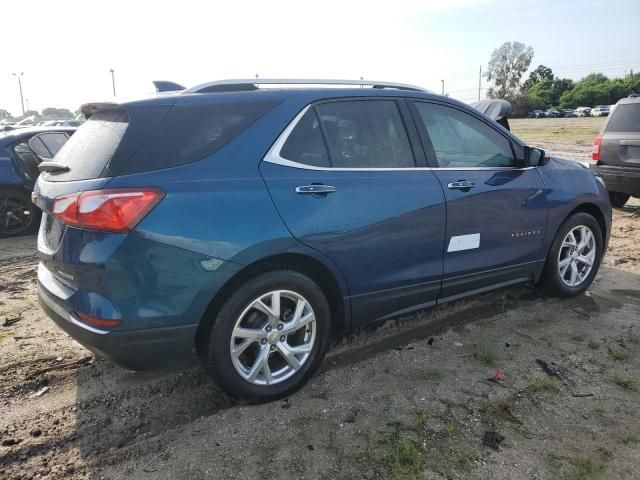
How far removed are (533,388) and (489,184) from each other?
1.50m

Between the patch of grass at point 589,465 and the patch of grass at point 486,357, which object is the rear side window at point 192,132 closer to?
the patch of grass at point 486,357

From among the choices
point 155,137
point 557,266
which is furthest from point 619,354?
point 155,137

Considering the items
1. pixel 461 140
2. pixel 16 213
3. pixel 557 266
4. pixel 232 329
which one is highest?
pixel 461 140

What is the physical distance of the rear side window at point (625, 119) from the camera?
7652 millimetres

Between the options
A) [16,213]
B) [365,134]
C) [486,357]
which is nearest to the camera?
[365,134]

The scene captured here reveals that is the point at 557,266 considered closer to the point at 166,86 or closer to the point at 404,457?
the point at 404,457

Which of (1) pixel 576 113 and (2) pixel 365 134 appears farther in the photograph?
(1) pixel 576 113

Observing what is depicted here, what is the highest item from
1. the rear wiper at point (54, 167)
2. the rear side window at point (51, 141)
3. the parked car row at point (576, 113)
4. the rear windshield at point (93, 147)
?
the rear windshield at point (93, 147)

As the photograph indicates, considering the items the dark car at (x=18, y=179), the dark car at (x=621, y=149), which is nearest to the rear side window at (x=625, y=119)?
the dark car at (x=621, y=149)

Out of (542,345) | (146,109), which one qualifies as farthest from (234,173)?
(542,345)

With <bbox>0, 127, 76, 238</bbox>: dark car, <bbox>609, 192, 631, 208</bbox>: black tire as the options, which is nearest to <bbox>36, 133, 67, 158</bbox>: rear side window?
<bbox>0, 127, 76, 238</bbox>: dark car

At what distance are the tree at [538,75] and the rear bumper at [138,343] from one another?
108069 mm

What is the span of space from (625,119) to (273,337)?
724 centimetres

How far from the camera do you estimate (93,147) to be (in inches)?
111
